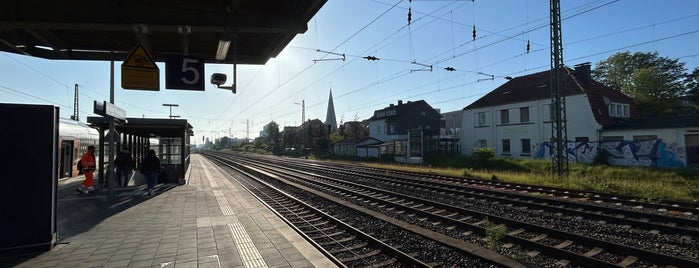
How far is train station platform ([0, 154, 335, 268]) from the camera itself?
5.40m

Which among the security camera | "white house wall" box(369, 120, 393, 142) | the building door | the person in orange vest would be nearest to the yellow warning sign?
the security camera

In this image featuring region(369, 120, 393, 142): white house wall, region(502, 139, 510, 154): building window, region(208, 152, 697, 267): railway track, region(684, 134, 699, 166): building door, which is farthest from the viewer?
region(369, 120, 393, 142): white house wall

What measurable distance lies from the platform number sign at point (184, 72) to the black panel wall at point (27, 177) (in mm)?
2165

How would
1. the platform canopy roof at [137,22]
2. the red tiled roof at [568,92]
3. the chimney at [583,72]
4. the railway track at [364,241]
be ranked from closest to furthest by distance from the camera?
the railway track at [364,241]
the platform canopy roof at [137,22]
the red tiled roof at [568,92]
the chimney at [583,72]

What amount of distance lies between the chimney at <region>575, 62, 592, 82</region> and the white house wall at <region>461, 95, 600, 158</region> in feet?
11.6

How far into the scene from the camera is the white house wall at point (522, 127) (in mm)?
29631

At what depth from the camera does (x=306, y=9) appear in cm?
680

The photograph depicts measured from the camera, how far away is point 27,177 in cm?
552

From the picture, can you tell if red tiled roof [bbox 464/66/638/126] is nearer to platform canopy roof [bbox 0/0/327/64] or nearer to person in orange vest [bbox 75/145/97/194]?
platform canopy roof [bbox 0/0/327/64]

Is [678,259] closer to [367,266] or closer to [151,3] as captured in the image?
[367,266]

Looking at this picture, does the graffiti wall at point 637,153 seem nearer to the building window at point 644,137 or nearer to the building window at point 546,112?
the building window at point 644,137

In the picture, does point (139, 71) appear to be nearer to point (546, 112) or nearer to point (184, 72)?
point (184, 72)

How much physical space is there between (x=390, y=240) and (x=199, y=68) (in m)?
5.11

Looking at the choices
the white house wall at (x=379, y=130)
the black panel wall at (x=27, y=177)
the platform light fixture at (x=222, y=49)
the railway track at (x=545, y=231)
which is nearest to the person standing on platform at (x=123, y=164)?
the platform light fixture at (x=222, y=49)
